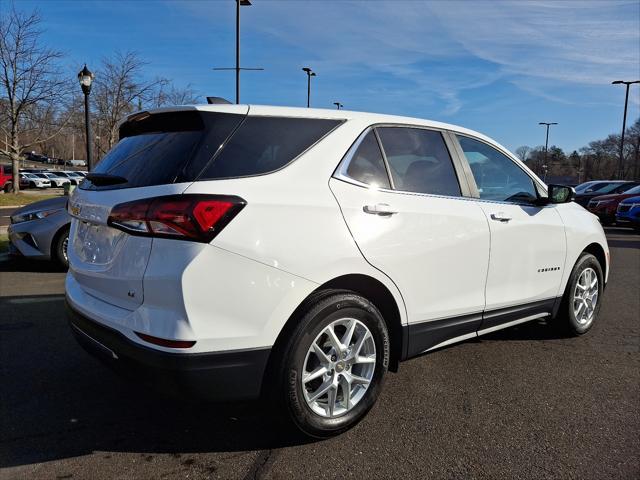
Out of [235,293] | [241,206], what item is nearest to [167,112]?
[241,206]

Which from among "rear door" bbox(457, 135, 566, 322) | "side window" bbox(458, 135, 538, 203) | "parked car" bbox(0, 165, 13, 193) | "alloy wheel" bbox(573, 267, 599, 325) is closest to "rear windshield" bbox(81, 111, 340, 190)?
"side window" bbox(458, 135, 538, 203)

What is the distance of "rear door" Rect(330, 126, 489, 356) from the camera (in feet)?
9.14

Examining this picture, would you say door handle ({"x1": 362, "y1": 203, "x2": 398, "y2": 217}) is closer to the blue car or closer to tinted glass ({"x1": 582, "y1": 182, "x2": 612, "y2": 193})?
the blue car

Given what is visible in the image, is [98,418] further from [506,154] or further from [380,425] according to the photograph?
[506,154]

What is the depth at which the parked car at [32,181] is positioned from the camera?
41.9 metres

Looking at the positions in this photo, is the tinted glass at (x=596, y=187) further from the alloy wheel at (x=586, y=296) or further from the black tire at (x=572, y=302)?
the black tire at (x=572, y=302)

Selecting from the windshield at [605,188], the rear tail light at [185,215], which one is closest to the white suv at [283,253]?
the rear tail light at [185,215]

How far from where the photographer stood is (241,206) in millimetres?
2338

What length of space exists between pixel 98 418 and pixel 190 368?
1121 millimetres

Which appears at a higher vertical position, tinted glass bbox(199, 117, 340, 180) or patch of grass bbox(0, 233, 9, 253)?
tinted glass bbox(199, 117, 340, 180)

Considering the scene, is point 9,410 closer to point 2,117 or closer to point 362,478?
point 362,478

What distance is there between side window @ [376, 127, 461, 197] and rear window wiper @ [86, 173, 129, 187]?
1.54 m

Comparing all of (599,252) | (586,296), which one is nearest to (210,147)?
(586,296)

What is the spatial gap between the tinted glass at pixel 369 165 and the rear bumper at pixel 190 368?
1105mm
